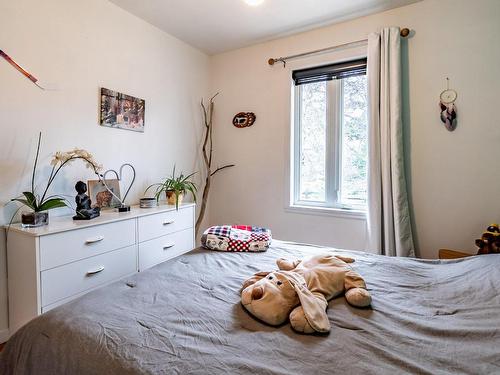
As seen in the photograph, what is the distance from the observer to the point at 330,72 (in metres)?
2.63

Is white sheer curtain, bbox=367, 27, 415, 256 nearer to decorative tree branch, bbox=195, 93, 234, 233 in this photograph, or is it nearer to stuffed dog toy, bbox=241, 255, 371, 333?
stuffed dog toy, bbox=241, 255, 371, 333

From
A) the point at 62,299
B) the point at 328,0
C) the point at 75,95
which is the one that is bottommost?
the point at 62,299

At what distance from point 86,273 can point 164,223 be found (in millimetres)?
695

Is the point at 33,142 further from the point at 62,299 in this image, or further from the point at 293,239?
the point at 293,239

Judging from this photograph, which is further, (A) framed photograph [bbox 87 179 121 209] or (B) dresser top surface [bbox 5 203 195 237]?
(A) framed photograph [bbox 87 179 121 209]

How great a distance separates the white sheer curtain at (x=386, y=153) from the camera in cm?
221

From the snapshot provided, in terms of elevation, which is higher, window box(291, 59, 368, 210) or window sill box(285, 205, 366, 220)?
window box(291, 59, 368, 210)

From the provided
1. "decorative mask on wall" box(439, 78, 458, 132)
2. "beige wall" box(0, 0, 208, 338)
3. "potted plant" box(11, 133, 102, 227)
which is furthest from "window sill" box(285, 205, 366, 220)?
"potted plant" box(11, 133, 102, 227)

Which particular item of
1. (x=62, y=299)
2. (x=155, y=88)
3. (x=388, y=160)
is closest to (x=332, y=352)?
(x=62, y=299)

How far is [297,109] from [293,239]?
136 cm

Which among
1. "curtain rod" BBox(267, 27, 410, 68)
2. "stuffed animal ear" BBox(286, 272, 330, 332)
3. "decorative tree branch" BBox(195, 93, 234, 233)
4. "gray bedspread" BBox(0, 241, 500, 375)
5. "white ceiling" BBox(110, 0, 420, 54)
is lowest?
"gray bedspread" BBox(0, 241, 500, 375)

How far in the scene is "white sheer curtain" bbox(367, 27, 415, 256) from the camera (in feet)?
7.25

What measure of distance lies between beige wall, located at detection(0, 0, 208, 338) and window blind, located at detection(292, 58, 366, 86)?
1230 millimetres

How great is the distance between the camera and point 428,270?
1.44m
